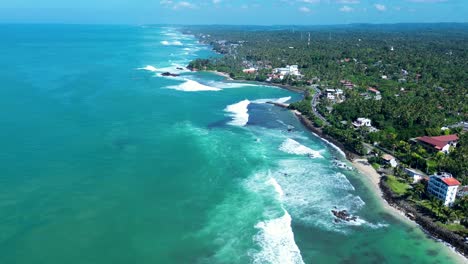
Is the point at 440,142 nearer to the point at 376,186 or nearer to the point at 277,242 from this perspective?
the point at 376,186

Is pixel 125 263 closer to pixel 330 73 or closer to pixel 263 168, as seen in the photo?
pixel 263 168

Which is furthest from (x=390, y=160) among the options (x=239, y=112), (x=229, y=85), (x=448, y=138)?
(x=229, y=85)

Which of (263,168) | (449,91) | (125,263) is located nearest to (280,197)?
(263,168)

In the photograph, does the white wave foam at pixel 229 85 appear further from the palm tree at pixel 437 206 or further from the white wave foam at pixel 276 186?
the palm tree at pixel 437 206

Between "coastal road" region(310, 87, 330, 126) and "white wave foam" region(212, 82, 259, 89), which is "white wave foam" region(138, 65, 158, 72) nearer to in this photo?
"white wave foam" region(212, 82, 259, 89)

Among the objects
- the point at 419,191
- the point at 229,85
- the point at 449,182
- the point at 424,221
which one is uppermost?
the point at 449,182

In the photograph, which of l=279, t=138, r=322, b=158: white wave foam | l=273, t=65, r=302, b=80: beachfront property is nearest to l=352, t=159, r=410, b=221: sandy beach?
l=279, t=138, r=322, b=158: white wave foam

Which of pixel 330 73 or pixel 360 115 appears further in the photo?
pixel 330 73
